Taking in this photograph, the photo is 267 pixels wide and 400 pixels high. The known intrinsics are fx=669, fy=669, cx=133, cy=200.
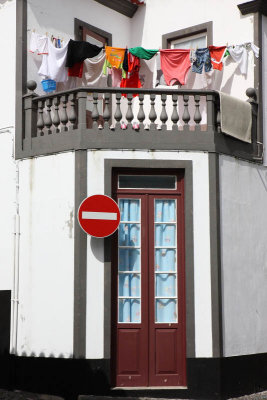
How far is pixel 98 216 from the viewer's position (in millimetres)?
12094

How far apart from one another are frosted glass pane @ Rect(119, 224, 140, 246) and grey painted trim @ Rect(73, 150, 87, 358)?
749 millimetres

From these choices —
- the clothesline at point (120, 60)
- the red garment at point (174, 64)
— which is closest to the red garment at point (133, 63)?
the clothesline at point (120, 60)

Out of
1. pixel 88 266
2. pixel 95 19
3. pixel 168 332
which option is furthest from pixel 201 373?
pixel 95 19

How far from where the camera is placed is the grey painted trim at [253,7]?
46.0 ft

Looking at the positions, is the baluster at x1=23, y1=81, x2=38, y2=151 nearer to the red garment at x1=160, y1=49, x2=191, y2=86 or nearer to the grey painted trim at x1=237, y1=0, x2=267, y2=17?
the red garment at x1=160, y1=49, x2=191, y2=86

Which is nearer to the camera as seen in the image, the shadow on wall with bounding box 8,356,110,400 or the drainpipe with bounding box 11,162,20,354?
the shadow on wall with bounding box 8,356,110,400

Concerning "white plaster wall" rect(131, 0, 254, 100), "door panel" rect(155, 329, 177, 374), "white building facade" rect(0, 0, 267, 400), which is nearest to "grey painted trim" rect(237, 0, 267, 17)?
"white plaster wall" rect(131, 0, 254, 100)

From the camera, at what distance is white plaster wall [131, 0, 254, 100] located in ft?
47.0

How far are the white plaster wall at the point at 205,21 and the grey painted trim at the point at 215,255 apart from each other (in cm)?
243

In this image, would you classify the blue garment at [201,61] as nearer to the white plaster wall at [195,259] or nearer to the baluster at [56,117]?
the white plaster wall at [195,259]

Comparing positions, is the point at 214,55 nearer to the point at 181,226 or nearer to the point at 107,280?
the point at 181,226

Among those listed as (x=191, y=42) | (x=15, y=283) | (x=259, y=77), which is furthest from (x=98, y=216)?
(x=191, y=42)

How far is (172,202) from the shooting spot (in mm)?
12844

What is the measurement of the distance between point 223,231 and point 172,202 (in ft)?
3.66
